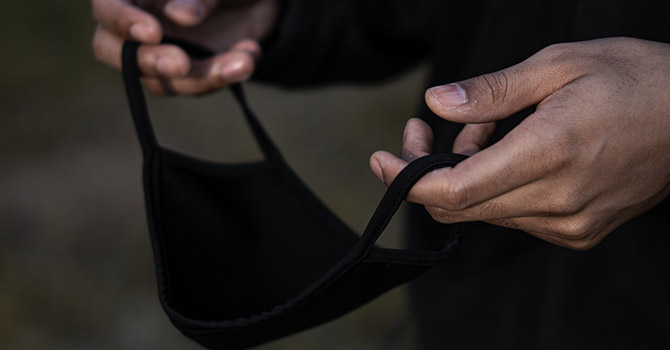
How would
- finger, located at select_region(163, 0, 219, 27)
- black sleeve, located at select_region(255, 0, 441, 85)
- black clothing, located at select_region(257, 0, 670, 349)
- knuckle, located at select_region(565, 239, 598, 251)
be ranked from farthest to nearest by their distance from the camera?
1. black sleeve, located at select_region(255, 0, 441, 85)
2. finger, located at select_region(163, 0, 219, 27)
3. black clothing, located at select_region(257, 0, 670, 349)
4. knuckle, located at select_region(565, 239, 598, 251)

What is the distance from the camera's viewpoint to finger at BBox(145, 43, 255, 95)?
88cm

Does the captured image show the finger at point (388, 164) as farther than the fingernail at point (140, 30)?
No

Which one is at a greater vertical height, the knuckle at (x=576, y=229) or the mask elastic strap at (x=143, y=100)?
the knuckle at (x=576, y=229)

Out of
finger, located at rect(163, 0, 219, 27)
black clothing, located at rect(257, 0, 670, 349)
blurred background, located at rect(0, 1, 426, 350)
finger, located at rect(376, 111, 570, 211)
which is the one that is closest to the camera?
finger, located at rect(376, 111, 570, 211)

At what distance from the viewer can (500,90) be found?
1.77 feet

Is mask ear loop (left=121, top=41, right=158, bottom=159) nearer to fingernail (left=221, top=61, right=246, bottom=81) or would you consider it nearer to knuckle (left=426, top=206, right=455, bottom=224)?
fingernail (left=221, top=61, right=246, bottom=81)

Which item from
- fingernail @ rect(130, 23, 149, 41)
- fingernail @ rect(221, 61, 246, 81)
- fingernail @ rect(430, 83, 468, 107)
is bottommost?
fingernail @ rect(221, 61, 246, 81)

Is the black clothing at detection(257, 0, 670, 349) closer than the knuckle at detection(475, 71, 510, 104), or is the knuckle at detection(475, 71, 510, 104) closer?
the knuckle at detection(475, 71, 510, 104)

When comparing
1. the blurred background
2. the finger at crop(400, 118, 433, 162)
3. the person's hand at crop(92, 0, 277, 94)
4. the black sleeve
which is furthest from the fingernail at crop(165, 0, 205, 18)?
the blurred background

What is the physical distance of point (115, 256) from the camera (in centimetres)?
206

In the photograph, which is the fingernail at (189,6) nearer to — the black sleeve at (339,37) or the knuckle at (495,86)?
the black sleeve at (339,37)

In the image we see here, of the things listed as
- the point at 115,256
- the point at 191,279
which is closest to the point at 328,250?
the point at 191,279

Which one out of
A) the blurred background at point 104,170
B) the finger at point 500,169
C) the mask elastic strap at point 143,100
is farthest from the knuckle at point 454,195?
the blurred background at point 104,170

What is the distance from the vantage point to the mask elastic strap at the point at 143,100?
2.57ft
